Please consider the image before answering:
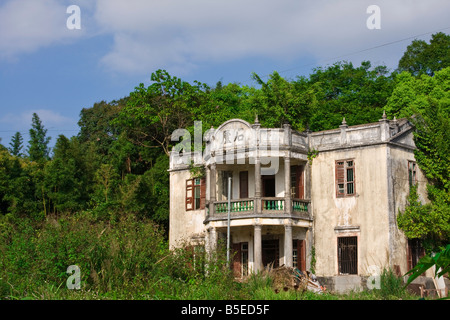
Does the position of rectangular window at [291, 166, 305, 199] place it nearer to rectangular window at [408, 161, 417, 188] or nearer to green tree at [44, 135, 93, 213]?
rectangular window at [408, 161, 417, 188]

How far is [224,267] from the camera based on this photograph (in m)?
16.9

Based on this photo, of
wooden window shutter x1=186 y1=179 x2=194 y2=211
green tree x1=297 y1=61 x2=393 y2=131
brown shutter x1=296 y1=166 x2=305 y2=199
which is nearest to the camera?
brown shutter x1=296 y1=166 x2=305 y2=199

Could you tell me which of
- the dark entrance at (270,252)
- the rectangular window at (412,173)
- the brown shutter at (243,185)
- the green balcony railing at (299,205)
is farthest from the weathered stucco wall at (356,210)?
the brown shutter at (243,185)

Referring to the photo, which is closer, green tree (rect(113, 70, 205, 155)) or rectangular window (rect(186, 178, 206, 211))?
rectangular window (rect(186, 178, 206, 211))

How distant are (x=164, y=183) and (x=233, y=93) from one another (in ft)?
36.5

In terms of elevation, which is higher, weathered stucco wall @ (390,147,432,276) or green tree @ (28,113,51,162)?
green tree @ (28,113,51,162)

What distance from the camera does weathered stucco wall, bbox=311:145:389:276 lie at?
24422mm

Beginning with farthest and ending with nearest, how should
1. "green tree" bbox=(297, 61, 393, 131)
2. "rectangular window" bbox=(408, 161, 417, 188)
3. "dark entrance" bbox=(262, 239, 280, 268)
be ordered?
"green tree" bbox=(297, 61, 393, 131)
"dark entrance" bbox=(262, 239, 280, 268)
"rectangular window" bbox=(408, 161, 417, 188)

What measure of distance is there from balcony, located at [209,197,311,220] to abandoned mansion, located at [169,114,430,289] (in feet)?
0.14

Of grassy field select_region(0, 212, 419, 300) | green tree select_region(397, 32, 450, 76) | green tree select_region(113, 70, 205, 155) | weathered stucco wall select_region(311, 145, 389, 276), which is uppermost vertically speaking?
green tree select_region(397, 32, 450, 76)

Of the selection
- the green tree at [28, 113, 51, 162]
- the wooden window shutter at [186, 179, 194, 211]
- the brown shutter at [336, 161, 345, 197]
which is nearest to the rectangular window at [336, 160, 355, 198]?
the brown shutter at [336, 161, 345, 197]

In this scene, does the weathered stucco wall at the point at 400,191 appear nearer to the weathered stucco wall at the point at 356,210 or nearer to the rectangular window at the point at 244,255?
the weathered stucco wall at the point at 356,210

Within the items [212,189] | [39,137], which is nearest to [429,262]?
[212,189]

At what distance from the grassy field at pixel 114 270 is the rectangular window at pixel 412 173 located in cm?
1102
